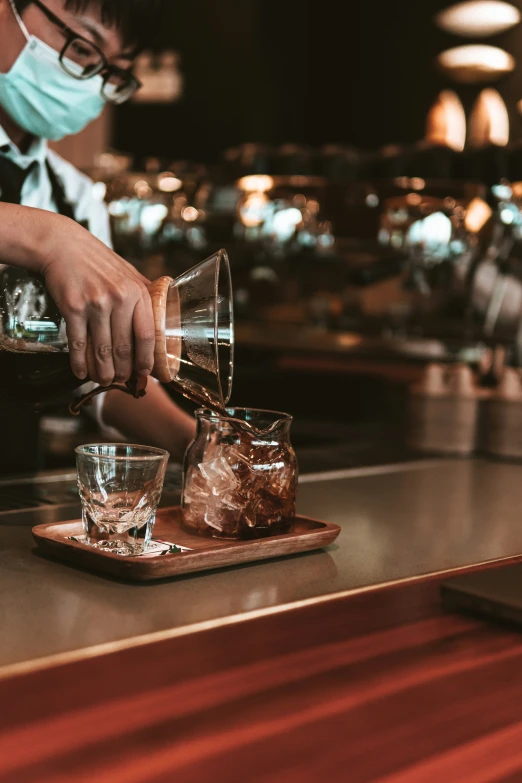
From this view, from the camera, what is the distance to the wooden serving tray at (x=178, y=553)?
1.01m

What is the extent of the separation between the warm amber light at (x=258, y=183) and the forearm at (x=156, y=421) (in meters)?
2.08

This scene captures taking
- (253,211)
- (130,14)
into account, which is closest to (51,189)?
(130,14)

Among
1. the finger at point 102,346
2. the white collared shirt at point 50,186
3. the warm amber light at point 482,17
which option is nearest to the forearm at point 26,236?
the finger at point 102,346

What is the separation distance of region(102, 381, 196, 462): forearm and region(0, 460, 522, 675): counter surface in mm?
206

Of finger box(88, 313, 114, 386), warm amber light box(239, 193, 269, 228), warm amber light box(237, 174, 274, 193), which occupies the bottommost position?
finger box(88, 313, 114, 386)

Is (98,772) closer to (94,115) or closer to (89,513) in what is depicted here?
(89,513)

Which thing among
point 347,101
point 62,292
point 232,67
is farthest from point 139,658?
point 232,67

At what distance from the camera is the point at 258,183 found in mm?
3711

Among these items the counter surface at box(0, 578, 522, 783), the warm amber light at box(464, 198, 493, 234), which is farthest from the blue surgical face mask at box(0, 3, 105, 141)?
the warm amber light at box(464, 198, 493, 234)

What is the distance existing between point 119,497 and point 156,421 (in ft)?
1.92

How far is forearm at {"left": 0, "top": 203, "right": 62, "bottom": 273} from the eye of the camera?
1.10 meters

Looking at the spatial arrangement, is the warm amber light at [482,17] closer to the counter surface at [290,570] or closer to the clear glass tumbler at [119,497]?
the counter surface at [290,570]

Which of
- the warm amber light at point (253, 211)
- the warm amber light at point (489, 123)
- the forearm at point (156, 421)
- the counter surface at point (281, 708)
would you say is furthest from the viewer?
the warm amber light at point (253, 211)

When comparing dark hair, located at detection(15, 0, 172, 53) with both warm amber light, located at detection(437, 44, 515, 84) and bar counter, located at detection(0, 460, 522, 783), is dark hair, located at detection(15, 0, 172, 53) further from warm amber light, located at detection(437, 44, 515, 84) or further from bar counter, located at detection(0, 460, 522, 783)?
warm amber light, located at detection(437, 44, 515, 84)
